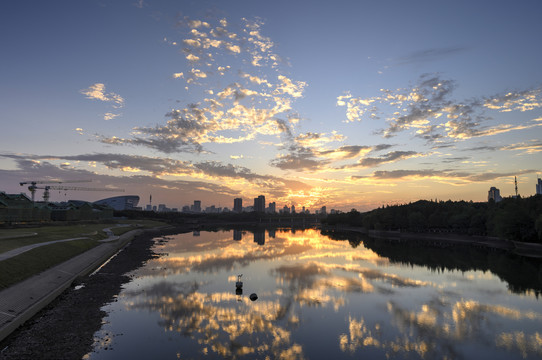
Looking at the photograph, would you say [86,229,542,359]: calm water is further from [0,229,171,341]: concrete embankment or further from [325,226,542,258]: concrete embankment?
[325,226,542,258]: concrete embankment

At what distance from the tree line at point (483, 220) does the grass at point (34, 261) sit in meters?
120

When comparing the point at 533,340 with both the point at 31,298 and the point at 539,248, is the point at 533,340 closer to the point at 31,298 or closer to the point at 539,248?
the point at 31,298

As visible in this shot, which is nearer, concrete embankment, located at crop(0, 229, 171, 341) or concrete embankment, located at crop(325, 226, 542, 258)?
concrete embankment, located at crop(0, 229, 171, 341)

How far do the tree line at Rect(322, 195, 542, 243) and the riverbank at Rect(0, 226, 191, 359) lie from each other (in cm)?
11070

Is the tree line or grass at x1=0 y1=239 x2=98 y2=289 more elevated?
the tree line

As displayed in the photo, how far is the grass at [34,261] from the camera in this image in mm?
39228

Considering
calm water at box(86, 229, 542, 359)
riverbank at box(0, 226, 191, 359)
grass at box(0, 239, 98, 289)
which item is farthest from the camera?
grass at box(0, 239, 98, 289)

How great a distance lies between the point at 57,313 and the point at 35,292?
250 inches

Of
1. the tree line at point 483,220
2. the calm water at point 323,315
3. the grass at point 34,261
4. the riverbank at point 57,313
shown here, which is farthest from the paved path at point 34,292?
the tree line at point 483,220

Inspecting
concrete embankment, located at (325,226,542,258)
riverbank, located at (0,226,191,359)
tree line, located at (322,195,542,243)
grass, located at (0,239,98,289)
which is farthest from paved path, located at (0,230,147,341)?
concrete embankment, located at (325,226,542,258)

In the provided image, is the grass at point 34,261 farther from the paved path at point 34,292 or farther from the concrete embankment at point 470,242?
the concrete embankment at point 470,242

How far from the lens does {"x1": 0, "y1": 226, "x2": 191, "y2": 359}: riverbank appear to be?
2664 centimetres

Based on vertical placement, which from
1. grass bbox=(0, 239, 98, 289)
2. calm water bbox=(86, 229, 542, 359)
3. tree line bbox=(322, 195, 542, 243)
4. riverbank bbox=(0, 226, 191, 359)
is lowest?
calm water bbox=(86, 229, 542, 359)

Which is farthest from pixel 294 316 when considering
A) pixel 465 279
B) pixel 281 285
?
pixel 465 279
